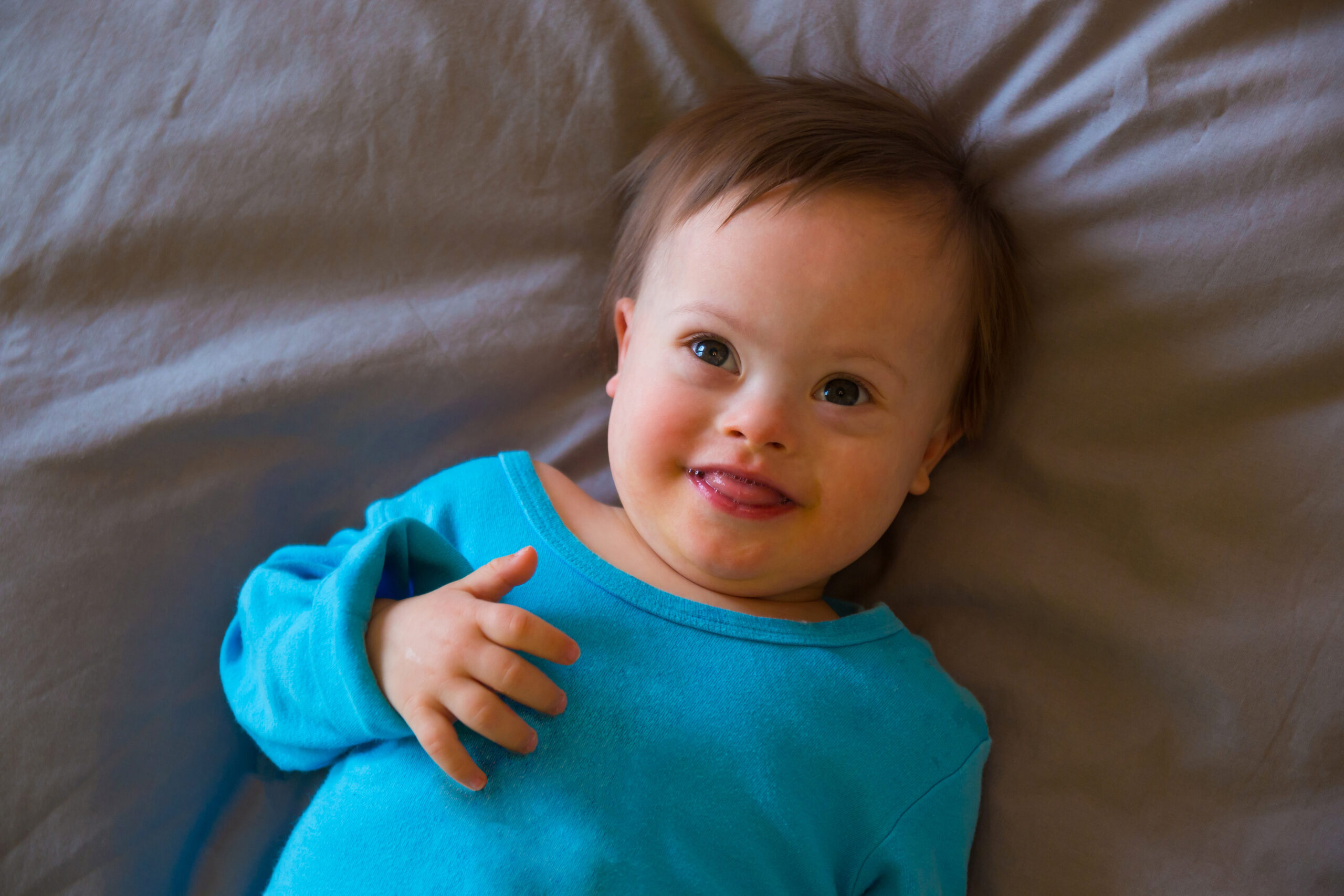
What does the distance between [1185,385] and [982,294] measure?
25 centimetres

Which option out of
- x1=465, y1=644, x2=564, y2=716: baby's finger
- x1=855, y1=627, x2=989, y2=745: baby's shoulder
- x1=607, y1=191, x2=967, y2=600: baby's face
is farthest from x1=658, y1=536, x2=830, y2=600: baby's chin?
x1=465, y1=644, x2=564, y2=716: baby's finger

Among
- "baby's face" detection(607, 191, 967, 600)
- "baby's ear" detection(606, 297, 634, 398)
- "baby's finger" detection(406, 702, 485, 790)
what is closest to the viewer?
"baby's finger" detection(406, 702, 485, 790)

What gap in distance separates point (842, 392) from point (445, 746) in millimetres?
542

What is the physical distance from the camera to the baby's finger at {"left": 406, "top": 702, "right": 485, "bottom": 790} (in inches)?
35.0

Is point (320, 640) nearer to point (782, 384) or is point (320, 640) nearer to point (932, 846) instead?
point (782, 384)

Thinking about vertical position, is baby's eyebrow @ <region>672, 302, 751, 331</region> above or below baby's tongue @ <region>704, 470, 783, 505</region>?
above

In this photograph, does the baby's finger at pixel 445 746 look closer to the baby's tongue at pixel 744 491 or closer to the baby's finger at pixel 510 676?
the baby's finger at pixel 510 676

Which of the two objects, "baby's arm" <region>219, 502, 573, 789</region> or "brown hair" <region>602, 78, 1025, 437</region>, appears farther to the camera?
"brown hair" <region>602, 78, 1025, 437</region>

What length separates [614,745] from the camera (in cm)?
96

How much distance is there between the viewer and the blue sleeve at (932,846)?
3.27 ft

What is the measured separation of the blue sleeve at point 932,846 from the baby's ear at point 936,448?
31 centimetres

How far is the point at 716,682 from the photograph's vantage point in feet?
3.31

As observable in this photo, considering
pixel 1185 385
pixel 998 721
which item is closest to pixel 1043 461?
pixel 1185 385

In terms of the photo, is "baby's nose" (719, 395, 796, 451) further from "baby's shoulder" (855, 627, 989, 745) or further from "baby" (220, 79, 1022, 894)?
"baby's shoulder" (855, 627, 989, 745)
